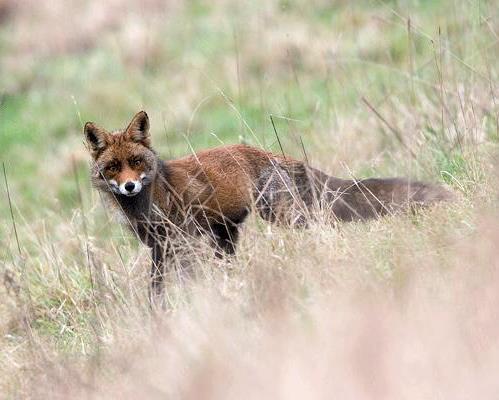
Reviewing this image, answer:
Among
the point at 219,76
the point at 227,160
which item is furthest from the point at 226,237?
the point at 219,76

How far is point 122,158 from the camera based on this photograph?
21.7 feet

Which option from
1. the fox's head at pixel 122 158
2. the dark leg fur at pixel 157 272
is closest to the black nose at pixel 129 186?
the fox's head at pixel 122 158

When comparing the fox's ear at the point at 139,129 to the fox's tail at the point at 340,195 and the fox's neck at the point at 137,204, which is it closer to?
the fox's neck at the point at 137,204

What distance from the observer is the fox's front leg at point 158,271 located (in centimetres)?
525

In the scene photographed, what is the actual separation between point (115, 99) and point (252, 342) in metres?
12.3

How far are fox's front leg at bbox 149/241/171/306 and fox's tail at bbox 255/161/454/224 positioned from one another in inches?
25.1

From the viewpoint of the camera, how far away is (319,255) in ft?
16.0

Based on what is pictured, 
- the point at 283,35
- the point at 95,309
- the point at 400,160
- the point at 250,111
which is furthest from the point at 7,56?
the point at 95,309

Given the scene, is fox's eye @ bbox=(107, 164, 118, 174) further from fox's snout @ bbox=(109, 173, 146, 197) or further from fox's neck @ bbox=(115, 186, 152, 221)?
fox's neck @ bbox=(115, 186, 152, 221)

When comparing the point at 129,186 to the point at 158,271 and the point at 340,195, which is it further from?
the point at 340,195

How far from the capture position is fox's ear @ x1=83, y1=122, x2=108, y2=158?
6.64 metres

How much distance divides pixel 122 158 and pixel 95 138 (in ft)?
0.79

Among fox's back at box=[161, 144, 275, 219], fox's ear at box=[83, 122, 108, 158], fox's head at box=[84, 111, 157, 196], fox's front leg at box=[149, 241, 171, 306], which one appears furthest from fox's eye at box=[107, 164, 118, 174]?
fox's front leg at box=[149, 241, 171, 306]

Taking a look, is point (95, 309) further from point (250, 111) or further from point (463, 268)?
point (250, 111)
